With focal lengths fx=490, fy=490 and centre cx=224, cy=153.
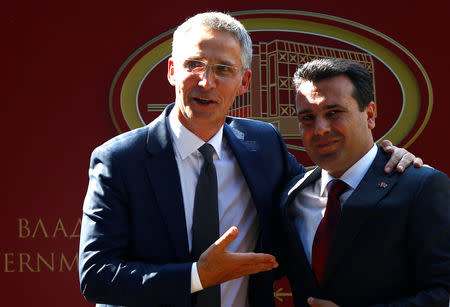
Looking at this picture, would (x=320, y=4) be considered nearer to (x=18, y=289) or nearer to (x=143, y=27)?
(x=143, y=27)

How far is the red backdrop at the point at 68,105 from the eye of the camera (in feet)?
9.90

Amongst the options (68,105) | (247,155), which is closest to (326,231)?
(247,155)

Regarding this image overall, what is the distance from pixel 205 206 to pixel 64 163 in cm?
155

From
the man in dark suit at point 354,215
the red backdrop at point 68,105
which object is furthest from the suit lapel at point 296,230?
the red backdrop at point 68,105

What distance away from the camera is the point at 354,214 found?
162cm

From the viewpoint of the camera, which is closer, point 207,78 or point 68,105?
point 207,78

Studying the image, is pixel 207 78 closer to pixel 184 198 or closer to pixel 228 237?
pixel 184 198

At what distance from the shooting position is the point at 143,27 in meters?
3.02

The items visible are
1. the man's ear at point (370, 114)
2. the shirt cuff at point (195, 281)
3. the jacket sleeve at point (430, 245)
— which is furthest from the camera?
the man's ear at point (370, 114)

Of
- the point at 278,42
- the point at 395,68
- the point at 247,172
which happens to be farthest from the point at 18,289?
the point at 395,68

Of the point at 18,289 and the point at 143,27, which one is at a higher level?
the point at 143,27

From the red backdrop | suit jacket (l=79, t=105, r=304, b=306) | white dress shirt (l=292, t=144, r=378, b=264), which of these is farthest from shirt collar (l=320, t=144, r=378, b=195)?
the red backdrop

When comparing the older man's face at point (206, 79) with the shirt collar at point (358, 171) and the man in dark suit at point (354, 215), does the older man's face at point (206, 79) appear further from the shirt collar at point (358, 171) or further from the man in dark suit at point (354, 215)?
the shirt collar at point (358, 171)

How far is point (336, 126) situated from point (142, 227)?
0.78 meters
